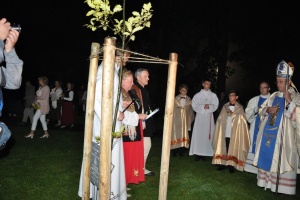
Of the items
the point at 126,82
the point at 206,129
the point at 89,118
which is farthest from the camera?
the point at 206,129

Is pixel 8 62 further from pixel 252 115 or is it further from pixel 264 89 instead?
pixel 264 89

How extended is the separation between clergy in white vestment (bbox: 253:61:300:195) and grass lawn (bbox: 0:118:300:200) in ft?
0.91

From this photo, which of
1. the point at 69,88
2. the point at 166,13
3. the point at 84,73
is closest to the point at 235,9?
the point at 166,13

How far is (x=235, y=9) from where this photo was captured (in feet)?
64.6

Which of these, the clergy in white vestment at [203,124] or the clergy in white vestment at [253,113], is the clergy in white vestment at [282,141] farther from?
the clergy in white vestment at [203,124]

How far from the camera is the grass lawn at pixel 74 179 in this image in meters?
5.86

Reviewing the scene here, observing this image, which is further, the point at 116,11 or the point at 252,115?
the point at 252,115

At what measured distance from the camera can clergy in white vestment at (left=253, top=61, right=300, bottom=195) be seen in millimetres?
6191

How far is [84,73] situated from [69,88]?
13164 millimetres

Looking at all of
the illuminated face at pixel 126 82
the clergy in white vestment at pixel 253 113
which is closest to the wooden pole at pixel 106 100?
the illuminated face at pixel 126 82

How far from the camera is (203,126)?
954 cm

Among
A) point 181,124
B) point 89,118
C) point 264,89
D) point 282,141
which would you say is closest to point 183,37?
point 181,124

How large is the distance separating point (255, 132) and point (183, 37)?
1749 cm

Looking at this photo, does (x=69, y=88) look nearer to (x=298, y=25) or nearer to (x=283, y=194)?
(x=283, y=194)
